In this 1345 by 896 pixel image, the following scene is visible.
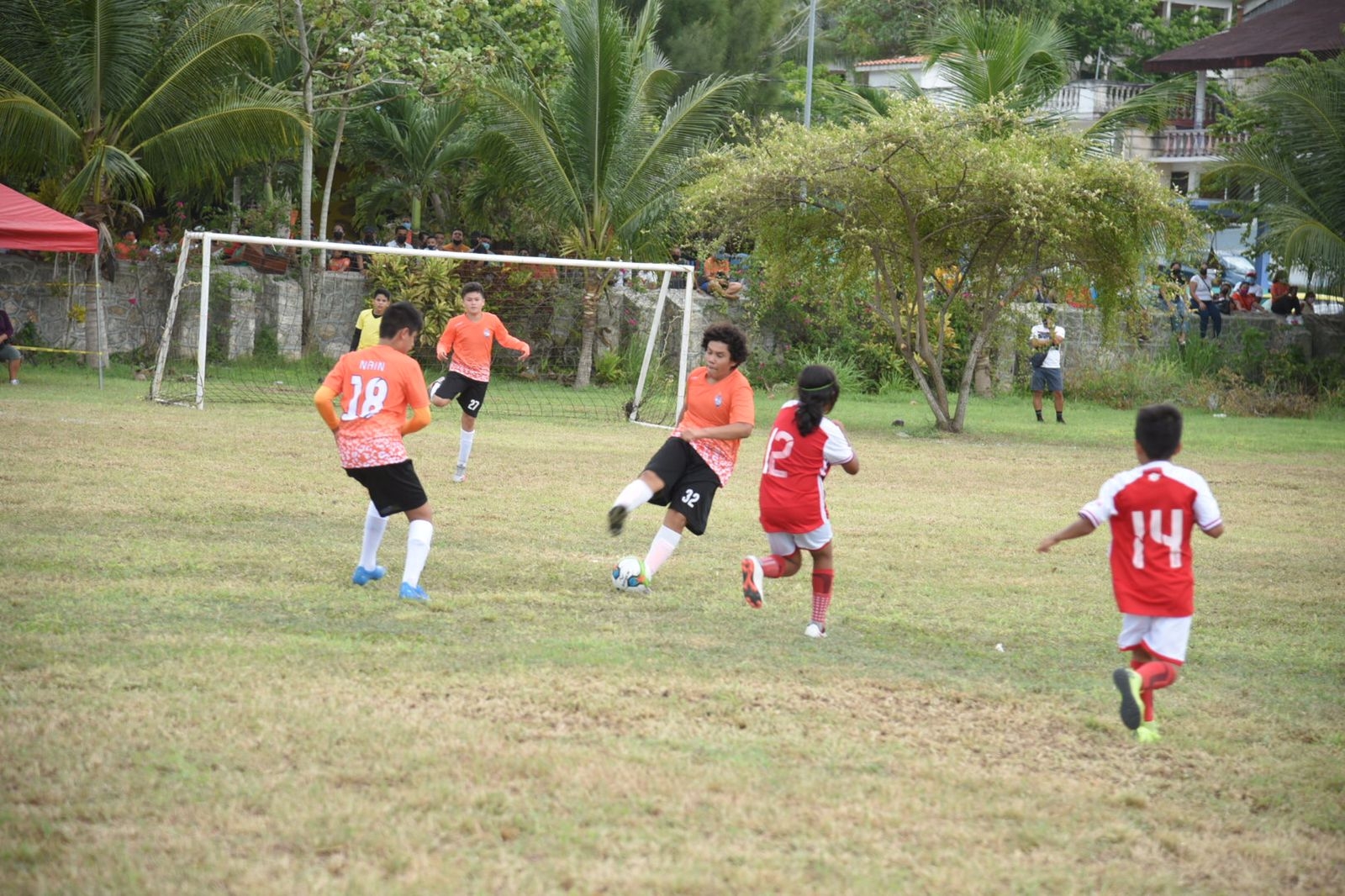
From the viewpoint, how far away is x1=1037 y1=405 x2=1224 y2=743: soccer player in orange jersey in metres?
5.54

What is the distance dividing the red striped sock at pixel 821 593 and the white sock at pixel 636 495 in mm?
1051

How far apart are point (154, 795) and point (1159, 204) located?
52.9 feet

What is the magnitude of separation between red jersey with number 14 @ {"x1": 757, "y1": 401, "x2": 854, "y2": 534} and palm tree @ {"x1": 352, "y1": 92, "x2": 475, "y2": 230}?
18.4m

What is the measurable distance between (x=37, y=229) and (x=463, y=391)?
7631mm

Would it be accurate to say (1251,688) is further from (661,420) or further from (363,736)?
(661,420)

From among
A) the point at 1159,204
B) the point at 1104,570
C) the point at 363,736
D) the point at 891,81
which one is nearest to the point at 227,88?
the point at 1159,204

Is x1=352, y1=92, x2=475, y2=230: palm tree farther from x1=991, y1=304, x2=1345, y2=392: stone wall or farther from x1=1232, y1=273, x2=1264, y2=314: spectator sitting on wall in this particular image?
x1=1232, y1=273, x2=1264, y2=314: spectator sitting on wall

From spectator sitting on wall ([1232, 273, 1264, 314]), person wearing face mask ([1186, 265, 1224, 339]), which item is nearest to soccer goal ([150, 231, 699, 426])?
person wearing face mask ([1186, 265, 1224, 339])

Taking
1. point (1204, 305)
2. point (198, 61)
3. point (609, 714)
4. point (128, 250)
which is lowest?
point (609, 714)

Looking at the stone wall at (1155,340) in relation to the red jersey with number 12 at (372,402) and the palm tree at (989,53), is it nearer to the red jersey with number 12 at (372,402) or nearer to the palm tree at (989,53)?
the palm tree at (989,53)

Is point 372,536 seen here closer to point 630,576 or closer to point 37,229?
point 630,576

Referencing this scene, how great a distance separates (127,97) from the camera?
21359mm

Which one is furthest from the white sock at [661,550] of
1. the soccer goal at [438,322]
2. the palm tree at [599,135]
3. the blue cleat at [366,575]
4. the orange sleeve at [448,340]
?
the palm tree at [599,135]

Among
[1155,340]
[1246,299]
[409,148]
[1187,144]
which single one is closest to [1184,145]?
[1187,144]
